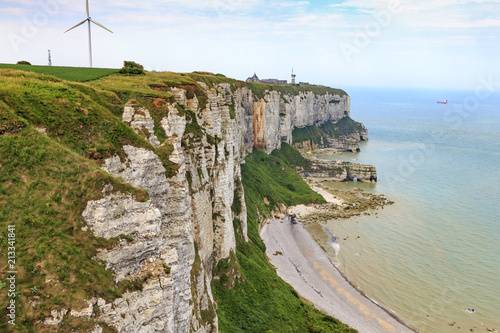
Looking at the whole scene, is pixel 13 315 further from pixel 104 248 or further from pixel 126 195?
pixel 126 195

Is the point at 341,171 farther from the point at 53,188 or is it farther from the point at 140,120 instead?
the point at 53,188

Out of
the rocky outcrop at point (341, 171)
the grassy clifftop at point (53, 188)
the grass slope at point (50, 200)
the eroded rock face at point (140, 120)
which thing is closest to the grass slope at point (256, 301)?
the eroded rock face at point (140, 120)

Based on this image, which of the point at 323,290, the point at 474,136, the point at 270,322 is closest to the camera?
the point at 270,322

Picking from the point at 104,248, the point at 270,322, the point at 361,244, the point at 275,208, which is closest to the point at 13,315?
the point at 104,248

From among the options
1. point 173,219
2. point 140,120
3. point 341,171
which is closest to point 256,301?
point 173,219

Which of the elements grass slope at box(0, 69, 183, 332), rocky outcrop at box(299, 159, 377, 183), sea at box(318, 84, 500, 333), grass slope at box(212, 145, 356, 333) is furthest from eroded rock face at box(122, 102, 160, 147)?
rocky outcrop at box(299, 159, 377, 183)

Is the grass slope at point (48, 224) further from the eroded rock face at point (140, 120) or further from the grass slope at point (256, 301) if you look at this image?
the grass slope at point (256, 301)

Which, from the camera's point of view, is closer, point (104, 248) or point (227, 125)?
point (104, 248)
